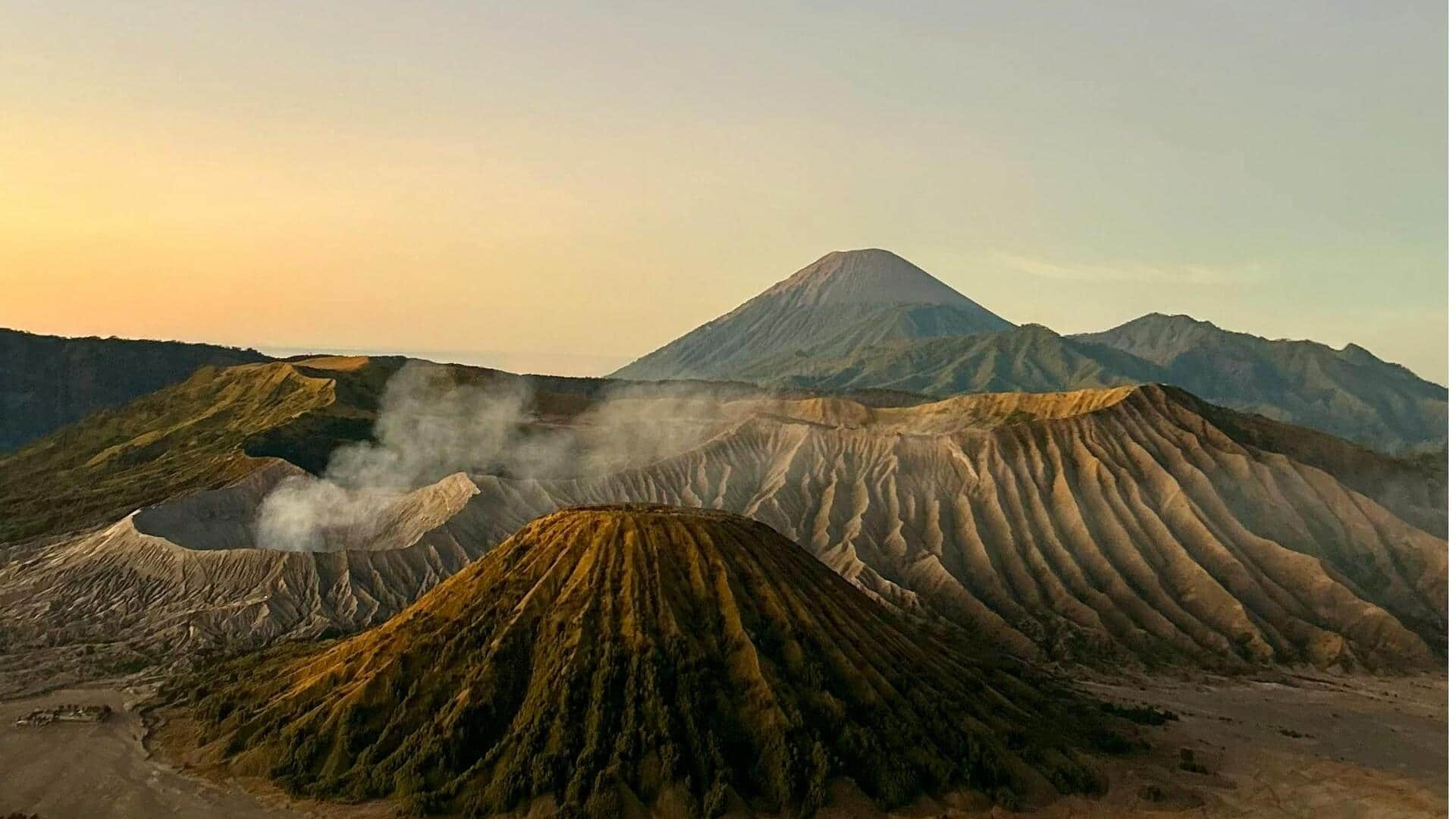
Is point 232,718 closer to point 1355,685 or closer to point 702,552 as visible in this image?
point 702,552

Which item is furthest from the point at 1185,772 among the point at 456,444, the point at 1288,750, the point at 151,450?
the point at 151,450

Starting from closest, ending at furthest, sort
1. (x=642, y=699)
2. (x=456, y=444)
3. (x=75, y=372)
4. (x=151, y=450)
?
1. (x=642, y=699)
2. (x=456, y=444)
3. (x=151, y=450)
4. (x=75, y=372)

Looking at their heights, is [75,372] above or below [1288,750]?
→ above

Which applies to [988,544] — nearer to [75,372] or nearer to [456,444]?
[456,444]

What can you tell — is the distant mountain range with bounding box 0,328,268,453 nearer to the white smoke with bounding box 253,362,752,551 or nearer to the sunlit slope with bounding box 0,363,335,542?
the sunlit slope with bounding box 0,363,335,542

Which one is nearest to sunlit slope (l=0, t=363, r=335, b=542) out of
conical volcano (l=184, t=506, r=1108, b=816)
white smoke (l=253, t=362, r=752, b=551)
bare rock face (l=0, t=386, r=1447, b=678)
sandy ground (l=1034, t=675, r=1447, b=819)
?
white smoke (l=253, t=362, r=752, b=551)
